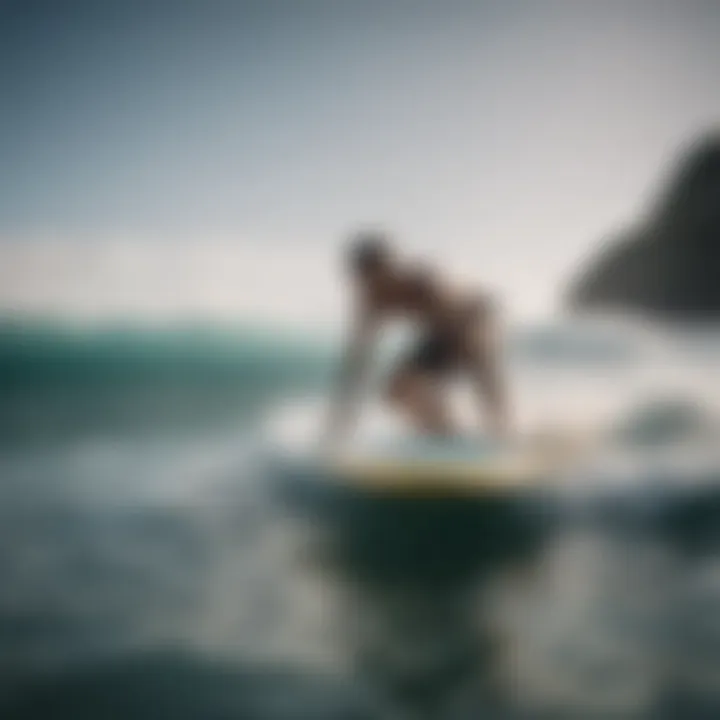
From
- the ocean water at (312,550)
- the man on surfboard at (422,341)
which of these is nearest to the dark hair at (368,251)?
the man on surfboard at (422,341)

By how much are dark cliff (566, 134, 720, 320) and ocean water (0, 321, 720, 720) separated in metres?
0.09

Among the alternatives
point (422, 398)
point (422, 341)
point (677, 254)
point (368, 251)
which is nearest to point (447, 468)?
point (422, 398)

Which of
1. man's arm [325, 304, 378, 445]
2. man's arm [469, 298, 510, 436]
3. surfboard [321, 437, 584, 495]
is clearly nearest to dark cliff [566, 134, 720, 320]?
man's arm [469, 298, 510, 436]

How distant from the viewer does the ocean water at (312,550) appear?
1517mm

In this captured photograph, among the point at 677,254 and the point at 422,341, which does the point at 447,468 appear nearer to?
the point at 422,341

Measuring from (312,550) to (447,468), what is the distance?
330mm

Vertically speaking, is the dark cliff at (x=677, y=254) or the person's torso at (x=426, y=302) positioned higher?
the dark cliff at (x=677, y=254)

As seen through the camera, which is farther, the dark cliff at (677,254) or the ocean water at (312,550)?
the dark cliff at (677,254)

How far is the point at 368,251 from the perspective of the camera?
1616 millimetres

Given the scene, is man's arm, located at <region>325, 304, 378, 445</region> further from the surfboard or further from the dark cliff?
the dark cliff

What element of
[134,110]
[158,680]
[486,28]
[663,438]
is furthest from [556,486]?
[134,110]

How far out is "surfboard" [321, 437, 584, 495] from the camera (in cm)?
157

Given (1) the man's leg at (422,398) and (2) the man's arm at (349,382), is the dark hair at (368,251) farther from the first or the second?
(1) the man's leg at (422,398)

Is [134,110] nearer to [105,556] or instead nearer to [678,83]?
[105,556]
